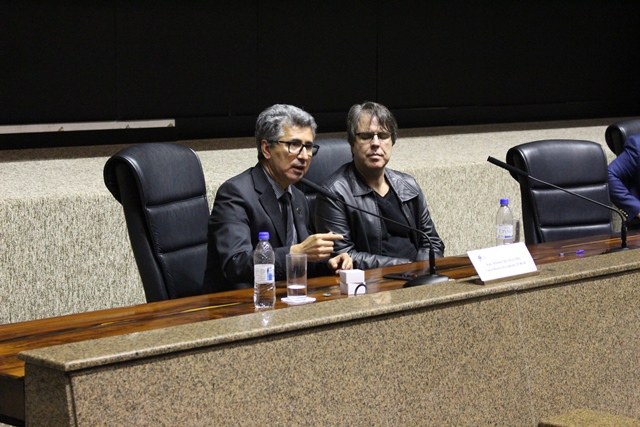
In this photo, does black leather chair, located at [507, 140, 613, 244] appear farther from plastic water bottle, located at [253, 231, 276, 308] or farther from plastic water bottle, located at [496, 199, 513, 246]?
plastic water bottle, located at [253, 231, 276, 308]

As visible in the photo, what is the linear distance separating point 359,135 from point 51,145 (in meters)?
2.17

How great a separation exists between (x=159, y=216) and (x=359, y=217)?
0.77m

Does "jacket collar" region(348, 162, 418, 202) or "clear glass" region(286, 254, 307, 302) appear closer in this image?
"clear glass" region(286, 254, 307, 302)

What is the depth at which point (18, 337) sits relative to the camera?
7.22 feet

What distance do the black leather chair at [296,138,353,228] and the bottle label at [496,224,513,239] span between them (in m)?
0.61

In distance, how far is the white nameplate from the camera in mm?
2289

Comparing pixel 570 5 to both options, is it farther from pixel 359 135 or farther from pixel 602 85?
pixel 359 135

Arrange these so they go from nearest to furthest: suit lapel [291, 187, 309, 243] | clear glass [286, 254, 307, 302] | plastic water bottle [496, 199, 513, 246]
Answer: clear glass [286, 254, 307, 302]
suit lapel [291, 187, 309, 243]
plastic water bottle [496, 199, 513, 246]

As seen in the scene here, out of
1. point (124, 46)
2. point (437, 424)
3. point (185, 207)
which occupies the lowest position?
point (437, 424)

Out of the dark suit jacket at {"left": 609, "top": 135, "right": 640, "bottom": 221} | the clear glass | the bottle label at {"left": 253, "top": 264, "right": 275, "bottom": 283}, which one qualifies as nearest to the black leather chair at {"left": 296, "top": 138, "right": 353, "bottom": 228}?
the clear glass

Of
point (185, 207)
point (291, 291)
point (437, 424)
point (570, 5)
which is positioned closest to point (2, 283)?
point (185, 207)

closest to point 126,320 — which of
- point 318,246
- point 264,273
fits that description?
point 264,273

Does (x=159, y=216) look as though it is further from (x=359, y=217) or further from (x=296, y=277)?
(x=359, y=217)

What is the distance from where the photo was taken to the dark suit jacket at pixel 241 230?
2.95 meters
